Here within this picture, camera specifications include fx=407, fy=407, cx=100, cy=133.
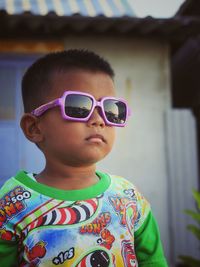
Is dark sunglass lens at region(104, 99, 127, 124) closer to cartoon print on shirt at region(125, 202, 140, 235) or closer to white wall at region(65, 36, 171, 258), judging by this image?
cartoon print on shirt at region(125, 202, 140, 235)

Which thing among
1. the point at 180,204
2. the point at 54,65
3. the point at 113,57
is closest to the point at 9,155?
the point at 113,57

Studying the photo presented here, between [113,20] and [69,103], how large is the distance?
3396mm

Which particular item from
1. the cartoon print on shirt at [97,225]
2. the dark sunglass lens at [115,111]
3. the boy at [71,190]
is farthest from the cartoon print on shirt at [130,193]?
the dark sunglass lens at [115,111]

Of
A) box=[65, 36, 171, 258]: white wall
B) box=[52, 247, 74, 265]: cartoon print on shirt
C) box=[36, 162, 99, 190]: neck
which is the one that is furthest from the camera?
box=[65, 36, 171, 258]: white wall

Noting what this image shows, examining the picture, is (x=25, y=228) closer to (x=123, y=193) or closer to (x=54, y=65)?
(x=123, y=193)

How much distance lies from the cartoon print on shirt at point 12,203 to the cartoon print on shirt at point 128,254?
1.08ft

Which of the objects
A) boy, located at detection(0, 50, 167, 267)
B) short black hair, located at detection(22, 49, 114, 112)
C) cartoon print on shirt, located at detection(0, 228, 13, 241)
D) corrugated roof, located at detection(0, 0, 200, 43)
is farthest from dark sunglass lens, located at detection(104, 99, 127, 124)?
corrugated roof, located at detection(0, 0, 200, 43)

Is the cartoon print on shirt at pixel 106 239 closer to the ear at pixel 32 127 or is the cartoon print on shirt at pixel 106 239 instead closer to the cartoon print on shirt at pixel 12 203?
the cartoon print on shirt at pixel 12 203

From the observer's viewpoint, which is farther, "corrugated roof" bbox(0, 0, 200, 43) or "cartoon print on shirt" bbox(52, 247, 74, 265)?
"corrugated roof" bbox(0, 0, 200, 43)

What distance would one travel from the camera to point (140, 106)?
5.07 m

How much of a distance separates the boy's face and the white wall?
3.67 m

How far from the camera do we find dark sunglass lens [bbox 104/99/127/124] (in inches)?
49.3

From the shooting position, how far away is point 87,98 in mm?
1215

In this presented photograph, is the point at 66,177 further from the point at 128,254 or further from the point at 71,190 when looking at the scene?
the point at 128,254
